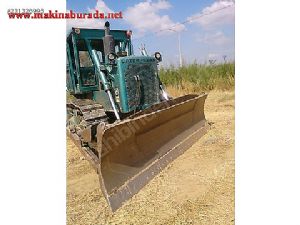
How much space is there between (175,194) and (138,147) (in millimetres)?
476

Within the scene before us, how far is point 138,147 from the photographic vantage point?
2590mm

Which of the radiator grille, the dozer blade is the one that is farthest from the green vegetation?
the dozer blade

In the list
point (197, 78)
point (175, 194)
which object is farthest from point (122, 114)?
point (197, 78)

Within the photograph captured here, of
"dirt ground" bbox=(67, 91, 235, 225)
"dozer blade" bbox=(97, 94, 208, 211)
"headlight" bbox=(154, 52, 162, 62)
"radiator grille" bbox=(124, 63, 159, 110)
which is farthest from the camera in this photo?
"headlight" bbox=(154, 52, 162, 62)

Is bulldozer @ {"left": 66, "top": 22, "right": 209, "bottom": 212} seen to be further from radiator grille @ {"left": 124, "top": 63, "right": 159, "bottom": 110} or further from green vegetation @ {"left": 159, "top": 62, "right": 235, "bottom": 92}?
green vegetation @ {"left": 159, "top": 62, "right": 235, "bottom": 92}

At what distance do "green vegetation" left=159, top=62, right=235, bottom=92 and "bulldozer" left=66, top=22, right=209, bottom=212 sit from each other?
1.95ft

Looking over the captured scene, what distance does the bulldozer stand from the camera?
231cm

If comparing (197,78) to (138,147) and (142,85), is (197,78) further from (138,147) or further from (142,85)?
(138,147)

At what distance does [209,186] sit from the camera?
2410 millimetres

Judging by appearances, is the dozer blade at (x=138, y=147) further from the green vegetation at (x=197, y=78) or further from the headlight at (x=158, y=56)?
the green vegetation at (x=197, y=78)

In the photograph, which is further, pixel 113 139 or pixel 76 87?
pixel 76 87

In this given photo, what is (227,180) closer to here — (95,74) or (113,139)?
(113,139)
